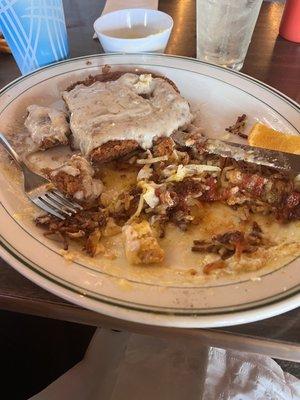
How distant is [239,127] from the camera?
1.09 m

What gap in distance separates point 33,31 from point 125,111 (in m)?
0.42

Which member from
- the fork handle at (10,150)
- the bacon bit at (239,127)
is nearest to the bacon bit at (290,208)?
the bacon bit at (239,127)

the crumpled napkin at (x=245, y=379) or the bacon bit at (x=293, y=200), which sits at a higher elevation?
the bacon bit at (x=293, y=200)

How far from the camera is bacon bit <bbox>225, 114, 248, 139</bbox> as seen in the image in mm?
1078

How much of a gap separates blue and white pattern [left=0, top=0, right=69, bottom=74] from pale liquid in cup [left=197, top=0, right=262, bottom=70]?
44 centimetres

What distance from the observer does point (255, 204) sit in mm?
910

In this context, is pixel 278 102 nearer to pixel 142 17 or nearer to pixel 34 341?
pixel 142 17

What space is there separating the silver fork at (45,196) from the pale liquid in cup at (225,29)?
2.47ft

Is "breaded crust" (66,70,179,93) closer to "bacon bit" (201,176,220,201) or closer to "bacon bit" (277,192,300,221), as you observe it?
"bacon bit" (201,176,220,201)

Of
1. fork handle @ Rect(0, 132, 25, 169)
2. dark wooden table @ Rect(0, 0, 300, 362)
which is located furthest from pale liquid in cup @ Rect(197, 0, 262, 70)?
fork handle @ Rect(0, 132, 25, 169)

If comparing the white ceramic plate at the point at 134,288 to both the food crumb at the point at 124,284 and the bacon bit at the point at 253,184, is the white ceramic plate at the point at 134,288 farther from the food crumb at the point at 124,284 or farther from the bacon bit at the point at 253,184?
the bacon bit at the point at 253,184

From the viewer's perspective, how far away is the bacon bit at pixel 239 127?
108 cm

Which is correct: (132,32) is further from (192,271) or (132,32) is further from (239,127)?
(192,271)

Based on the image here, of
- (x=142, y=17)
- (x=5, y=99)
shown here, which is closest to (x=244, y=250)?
(x=5, y=99)
